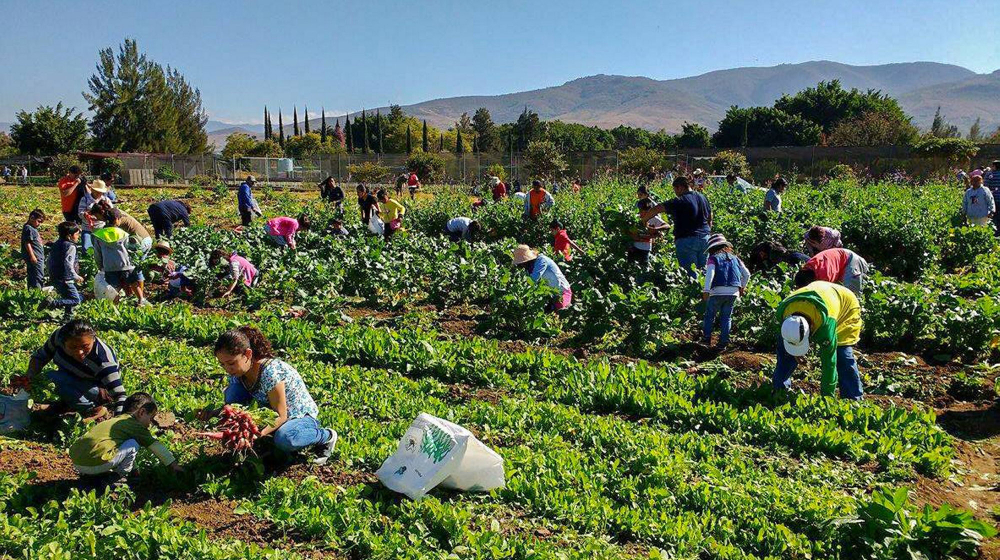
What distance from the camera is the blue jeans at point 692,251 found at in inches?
373

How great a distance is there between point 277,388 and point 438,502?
127 centimetres

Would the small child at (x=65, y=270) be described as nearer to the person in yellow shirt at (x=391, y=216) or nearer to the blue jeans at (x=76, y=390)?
the blue jeans at (x=76, y=390)

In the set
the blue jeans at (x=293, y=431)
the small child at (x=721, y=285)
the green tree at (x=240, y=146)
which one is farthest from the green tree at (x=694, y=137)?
the blue jeans at (x=293, y=431)

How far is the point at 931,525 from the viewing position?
3887mm

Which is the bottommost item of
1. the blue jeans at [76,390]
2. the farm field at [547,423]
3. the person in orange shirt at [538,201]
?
the farm field at [547,423]

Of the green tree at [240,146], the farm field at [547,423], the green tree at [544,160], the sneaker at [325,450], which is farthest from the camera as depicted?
the green tree at [240,146]

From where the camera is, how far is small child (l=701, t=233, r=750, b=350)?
7648 millimetres

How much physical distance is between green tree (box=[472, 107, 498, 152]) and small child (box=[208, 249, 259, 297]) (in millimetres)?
73808

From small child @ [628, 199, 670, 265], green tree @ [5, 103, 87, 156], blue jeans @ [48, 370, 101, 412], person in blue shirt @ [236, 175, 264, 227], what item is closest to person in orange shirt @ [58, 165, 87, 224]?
person in blue shirt @ [236, 175, 264, 227]

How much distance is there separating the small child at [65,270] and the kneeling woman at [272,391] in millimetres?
4964

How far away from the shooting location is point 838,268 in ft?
23.1

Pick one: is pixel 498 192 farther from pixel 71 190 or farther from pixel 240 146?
pixel 240 146

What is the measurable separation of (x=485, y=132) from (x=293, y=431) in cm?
9247

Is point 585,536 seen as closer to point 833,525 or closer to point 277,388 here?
point 833,525
